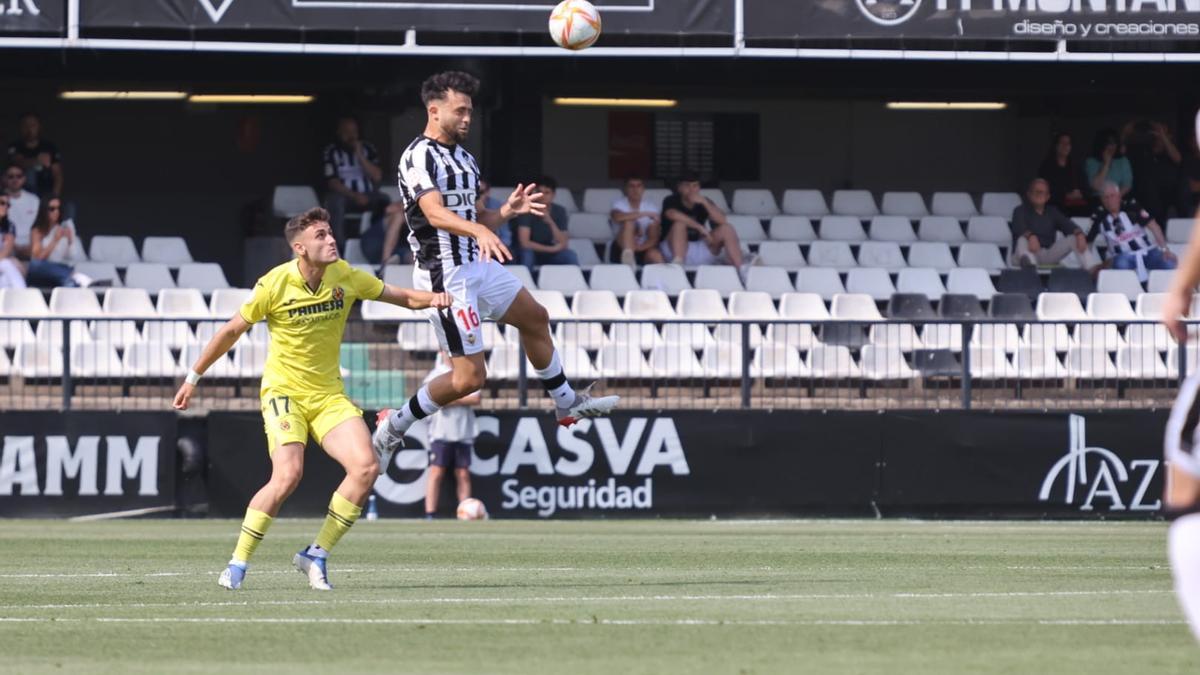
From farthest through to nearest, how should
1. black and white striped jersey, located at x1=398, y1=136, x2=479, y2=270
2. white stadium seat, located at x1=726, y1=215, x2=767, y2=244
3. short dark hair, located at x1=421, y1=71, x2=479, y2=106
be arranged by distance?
1. white stadium seat, located at x1=726, y1=215, x2=767, y2=244
2. black and white striped jersey, located at x1=398, y1=136, x2=479, y2=270
3. short dark hair, located at x1=421, y1=71, x2=479, y2=106

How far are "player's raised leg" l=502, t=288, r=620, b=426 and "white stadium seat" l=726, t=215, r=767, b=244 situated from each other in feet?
39.5

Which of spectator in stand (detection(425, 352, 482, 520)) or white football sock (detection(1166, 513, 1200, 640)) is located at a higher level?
white football sock (detection(1166, 513, 1200, 640))

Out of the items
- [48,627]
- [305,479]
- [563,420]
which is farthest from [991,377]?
[48,627]

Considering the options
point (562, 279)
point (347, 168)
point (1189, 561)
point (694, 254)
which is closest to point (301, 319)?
point (1189, 561)

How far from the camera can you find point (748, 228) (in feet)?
79.4

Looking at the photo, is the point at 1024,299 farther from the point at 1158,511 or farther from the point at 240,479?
the point at 240,479

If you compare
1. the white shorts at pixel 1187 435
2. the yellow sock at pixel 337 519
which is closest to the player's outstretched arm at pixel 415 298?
the yellow sock at pixel 337 519

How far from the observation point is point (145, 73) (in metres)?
25.5

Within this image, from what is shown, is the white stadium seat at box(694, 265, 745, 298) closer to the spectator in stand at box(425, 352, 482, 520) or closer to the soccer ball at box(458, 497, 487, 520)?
the spectator in stand at box(425, 352, 482, 520)

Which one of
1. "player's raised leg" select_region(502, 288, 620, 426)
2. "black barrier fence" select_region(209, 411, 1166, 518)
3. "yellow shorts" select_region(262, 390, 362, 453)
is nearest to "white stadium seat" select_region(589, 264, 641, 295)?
"black barrier fence" select_region(209, 411, 1166, 518)

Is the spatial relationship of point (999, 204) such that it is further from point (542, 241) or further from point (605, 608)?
point (605, 608)

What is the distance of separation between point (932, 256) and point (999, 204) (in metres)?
2.59

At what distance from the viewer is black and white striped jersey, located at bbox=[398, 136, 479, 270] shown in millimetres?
11133

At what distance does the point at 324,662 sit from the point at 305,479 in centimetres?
1165
